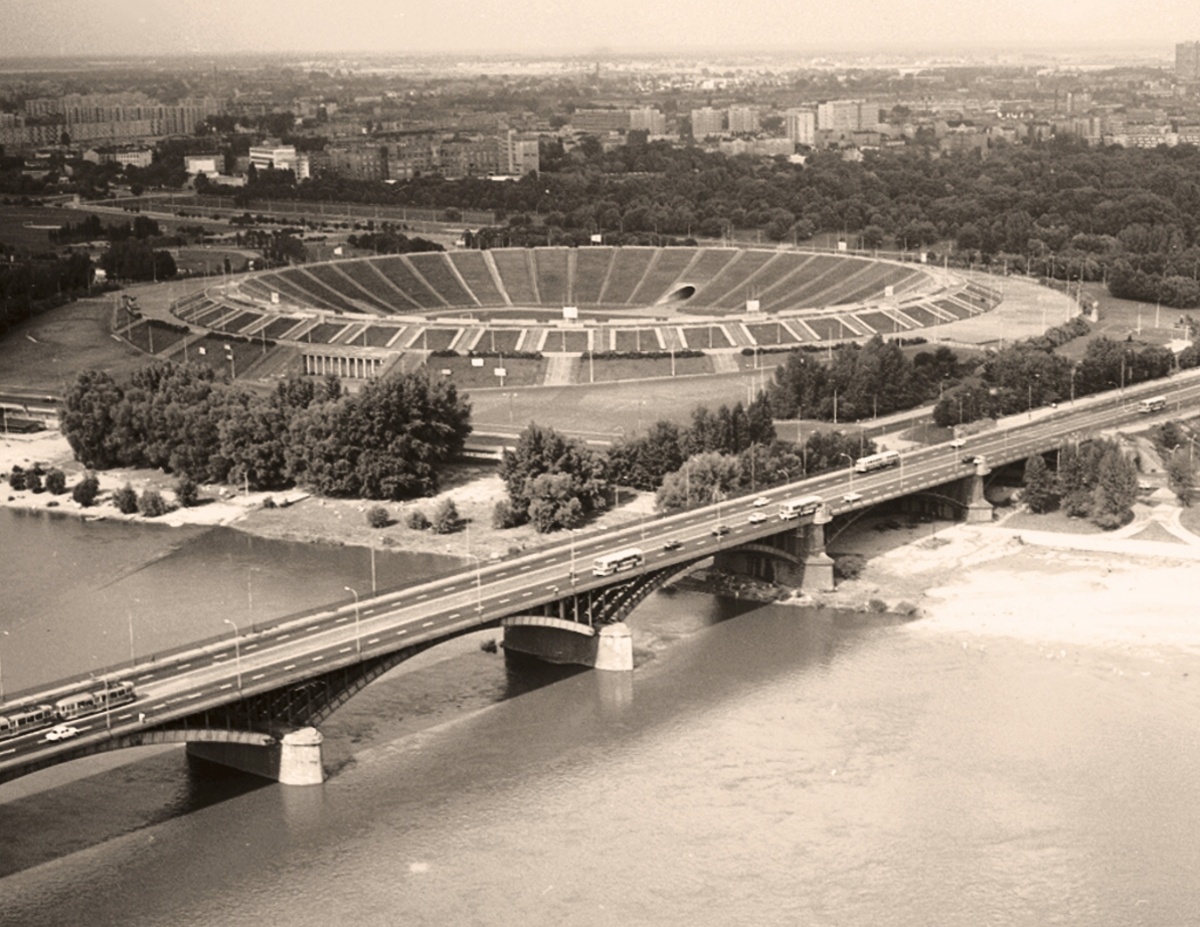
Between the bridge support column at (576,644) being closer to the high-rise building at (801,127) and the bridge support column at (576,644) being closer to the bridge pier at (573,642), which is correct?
the bridge pier at (573,642)

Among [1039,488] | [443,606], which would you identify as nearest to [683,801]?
[443,606]

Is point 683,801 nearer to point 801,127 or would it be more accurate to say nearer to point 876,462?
point 876,462

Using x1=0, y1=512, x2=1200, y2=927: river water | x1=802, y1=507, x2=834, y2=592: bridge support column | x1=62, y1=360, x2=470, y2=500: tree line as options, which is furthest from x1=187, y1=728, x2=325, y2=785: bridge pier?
x1=62, y1=360, x2=470, y2=500: tree line

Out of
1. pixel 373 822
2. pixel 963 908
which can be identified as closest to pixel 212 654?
pixel 373 822

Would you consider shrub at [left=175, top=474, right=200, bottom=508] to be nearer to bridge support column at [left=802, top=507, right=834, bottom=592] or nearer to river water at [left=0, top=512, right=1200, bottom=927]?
river water at [left=0, top=512, right=1200, bottom=927]

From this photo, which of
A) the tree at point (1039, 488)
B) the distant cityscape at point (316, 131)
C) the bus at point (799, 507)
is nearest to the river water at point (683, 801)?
the bus at point (799, 507)
